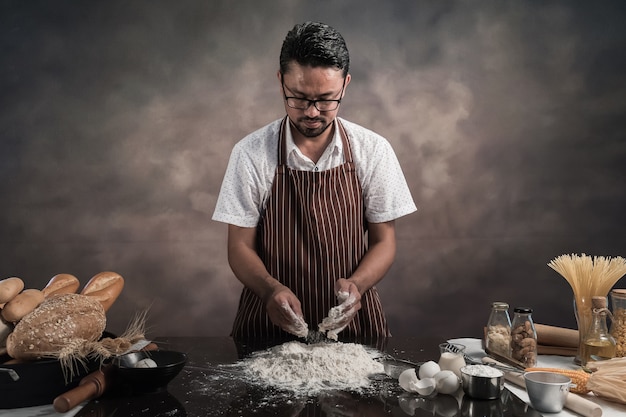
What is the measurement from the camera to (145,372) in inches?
68.9

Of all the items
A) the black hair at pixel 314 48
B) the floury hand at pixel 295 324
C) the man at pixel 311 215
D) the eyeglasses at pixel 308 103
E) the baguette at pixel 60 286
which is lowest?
the floury hand at pixel 295 324

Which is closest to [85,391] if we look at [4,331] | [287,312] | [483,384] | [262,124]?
[4,331]

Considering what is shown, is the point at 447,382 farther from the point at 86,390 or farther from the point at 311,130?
the point at 311,130

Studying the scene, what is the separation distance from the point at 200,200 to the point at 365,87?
4.50 feet

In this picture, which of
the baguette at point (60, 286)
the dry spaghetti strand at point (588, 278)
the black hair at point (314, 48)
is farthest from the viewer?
the black hair at point (314, 48)

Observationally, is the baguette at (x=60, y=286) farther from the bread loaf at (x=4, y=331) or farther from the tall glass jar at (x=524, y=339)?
the tall glass jar at (x=524, y=339)

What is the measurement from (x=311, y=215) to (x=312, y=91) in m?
0.55

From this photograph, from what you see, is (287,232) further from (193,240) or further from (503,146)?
(503,146)

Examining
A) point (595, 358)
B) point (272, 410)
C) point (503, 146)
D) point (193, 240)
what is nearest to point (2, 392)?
point (272, 410)

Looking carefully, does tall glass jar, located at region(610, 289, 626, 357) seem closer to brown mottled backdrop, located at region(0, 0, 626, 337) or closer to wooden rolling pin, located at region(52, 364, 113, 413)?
wooden rolling pin, located at region(52, 364, 113, 413)

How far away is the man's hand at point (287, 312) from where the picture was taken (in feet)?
7.47

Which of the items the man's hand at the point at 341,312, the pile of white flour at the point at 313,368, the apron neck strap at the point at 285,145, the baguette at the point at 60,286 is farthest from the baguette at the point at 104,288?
the apron neck strap at the point at 285,145

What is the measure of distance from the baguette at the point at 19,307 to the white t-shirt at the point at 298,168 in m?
1.04

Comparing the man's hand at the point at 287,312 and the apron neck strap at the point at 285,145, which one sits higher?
the apron neck strap at the point at 285,145
